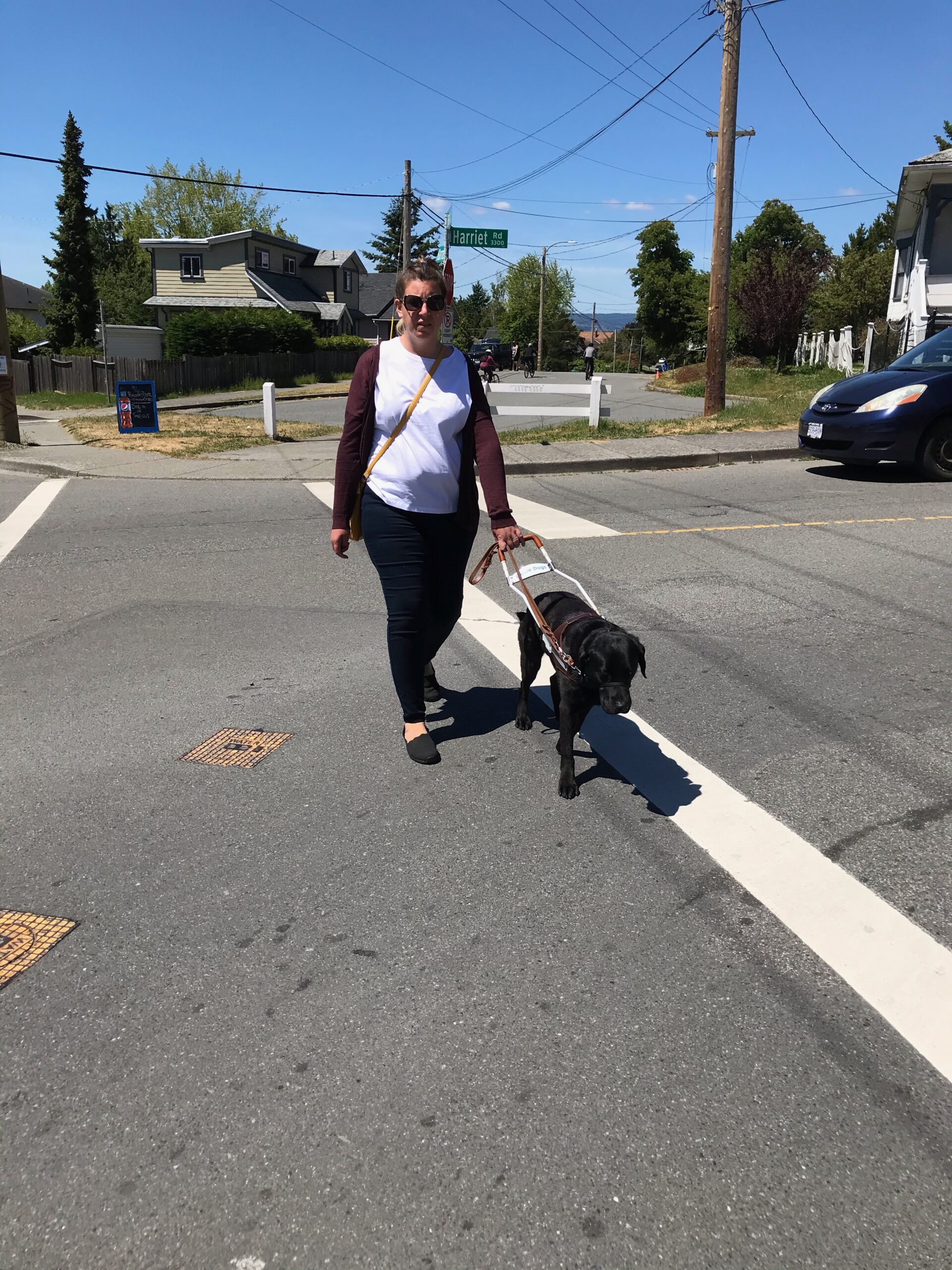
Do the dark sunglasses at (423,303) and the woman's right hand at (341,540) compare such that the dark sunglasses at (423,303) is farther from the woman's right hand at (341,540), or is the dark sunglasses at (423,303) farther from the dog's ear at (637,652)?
the dog's ear at (637,652)

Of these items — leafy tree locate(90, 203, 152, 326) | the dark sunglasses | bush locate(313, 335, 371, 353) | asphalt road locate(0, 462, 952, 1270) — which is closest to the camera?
asphalt road locate(0, 462, 952, 1270)

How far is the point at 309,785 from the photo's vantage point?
3812 millimetres

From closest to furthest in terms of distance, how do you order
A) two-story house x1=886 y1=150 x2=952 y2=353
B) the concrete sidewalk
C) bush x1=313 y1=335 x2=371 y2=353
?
the concrete sidewalk, two-story house x1=886 y1=150 x2=952 y2=353, bush x1=313 y1=335 x2=371 y2=353

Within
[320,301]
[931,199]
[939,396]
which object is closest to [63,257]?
[320,301]

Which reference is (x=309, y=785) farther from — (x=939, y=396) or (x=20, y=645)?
(x=939, y=396)

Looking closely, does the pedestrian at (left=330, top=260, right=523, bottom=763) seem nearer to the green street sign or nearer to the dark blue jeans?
the dark blue jeans

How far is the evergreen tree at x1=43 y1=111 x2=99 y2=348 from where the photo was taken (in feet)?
192

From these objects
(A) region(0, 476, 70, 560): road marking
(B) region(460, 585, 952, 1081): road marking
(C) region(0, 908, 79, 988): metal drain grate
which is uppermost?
(A) region(0, 476, 70, 560): road marking

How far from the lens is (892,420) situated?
10570mm

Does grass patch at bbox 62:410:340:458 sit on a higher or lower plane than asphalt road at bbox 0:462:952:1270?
higher

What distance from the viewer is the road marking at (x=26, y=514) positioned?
8.61 meters

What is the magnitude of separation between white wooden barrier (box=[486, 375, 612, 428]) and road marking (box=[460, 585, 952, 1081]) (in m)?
11.3

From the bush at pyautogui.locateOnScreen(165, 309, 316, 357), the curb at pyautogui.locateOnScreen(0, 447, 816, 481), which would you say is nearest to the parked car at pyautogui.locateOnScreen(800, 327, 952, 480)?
the curb at pyautogui.locateOnScreen(0, 447, 816, 481)

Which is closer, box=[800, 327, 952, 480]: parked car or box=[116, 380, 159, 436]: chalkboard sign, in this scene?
box=[800, 327, 952, 480]: parked car
